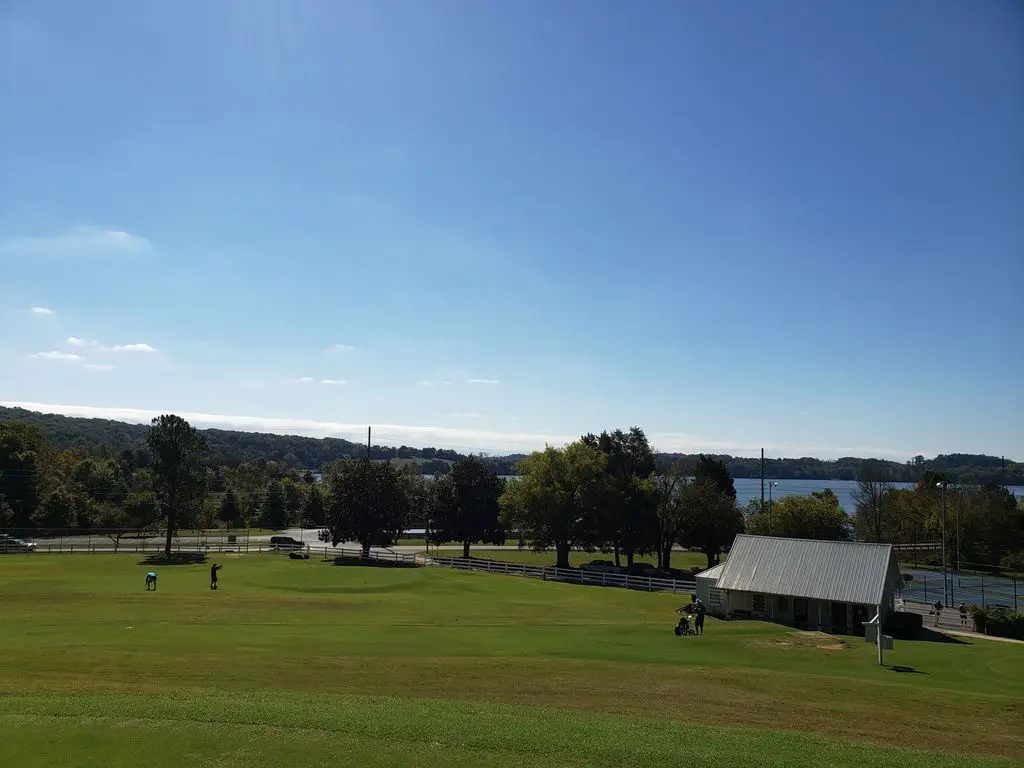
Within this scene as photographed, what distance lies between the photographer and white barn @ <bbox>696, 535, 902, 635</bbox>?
126ft

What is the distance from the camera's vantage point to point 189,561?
61.7m

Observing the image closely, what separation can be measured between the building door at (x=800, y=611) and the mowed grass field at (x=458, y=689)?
3.84m

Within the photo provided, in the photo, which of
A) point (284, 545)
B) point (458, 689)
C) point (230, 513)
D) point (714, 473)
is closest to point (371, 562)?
point (284, 545)

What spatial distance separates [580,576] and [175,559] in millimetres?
34329

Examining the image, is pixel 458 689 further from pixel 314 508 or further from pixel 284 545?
pixel 314 508

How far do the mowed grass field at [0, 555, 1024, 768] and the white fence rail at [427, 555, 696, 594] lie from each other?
Answer: 43.3ft

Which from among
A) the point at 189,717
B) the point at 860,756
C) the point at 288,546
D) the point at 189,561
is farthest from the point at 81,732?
the point at 288,546

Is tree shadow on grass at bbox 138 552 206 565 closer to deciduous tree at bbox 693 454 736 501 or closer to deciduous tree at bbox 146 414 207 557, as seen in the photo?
deciduous tree at bbox 146 414 207 557

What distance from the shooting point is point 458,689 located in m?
19.7

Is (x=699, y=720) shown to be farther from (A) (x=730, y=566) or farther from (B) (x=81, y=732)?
(A) (x=730, y=566)

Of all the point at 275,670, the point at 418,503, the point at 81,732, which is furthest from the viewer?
the point at 418,503

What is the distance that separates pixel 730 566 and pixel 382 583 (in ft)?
75.5

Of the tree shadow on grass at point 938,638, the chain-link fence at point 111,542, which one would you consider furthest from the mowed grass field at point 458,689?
the chain-link fence at point 111,542

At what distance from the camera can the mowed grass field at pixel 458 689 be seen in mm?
13711
